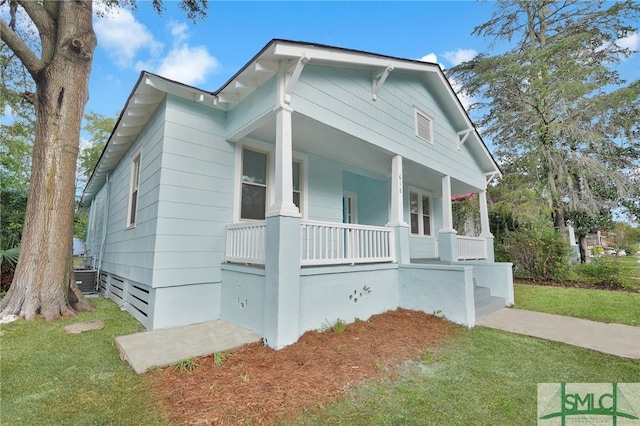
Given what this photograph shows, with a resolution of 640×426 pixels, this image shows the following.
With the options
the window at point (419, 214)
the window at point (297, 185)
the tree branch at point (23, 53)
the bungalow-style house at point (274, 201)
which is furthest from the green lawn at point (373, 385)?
the window at point (419, 214)

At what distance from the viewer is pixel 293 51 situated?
4.17 meters

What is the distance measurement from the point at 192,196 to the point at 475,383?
472 cm

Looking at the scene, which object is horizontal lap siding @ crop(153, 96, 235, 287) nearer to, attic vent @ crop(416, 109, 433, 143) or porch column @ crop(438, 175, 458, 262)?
attic vent @ crop(416, 109, 433, 143)

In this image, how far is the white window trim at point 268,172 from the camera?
18.4 ft

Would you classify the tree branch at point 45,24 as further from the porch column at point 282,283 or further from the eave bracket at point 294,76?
the porch column at point 282,283

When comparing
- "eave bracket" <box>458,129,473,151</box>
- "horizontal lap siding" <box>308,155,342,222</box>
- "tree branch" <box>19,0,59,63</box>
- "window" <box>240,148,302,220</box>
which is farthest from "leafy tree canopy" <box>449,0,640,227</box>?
"tree branch" <box>19,0,59,63</box>

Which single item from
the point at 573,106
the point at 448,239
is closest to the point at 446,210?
the point at 448,239

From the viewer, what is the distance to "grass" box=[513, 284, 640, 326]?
5979 millimetres

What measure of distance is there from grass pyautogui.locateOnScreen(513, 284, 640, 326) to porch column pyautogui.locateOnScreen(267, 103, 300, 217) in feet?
20.6

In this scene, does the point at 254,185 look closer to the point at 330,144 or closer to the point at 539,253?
the point at 330,144

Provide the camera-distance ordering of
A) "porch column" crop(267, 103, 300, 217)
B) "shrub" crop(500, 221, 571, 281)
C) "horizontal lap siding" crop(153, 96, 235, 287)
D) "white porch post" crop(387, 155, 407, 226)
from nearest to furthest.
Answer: "porch column" crop(267, 103, 300, 217) → "horizontal lap siding" crop(153, 96, 235, 287) → "white porch post" crop(387, 155, 407, 226) → "shrub" crop(500, 221, 571, 281)

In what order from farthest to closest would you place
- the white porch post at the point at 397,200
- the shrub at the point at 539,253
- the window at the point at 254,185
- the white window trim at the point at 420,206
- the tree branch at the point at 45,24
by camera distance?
the white window trim at the point at 420,206 < the shrub at the point at 539,253 < the white porch post at the point at 397,200 < the window at the point at 254,185 < the tree branch at the point at 45,24

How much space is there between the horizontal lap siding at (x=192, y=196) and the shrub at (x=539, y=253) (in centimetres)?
1062

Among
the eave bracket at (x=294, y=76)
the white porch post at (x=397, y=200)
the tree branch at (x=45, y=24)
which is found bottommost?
the white porch post at (x=397, y=200)
